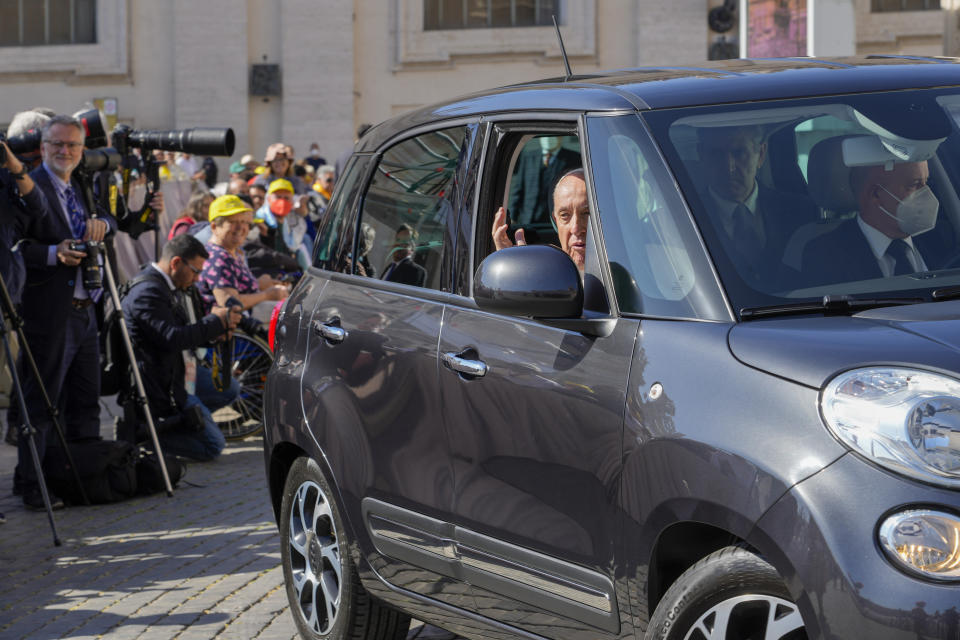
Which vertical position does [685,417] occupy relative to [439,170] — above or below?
below

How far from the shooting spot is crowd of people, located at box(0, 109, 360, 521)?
888 centimetres

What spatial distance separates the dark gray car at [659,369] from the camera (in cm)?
284

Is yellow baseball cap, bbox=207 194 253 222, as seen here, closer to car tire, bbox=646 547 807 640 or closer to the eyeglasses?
the eyeglasses

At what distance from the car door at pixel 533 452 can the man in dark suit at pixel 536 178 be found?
0.46m

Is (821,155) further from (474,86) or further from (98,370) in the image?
(474,86)

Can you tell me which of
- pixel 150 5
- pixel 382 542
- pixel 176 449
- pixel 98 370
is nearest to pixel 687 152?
pixel 382 542

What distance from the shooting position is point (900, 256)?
3.55 metres

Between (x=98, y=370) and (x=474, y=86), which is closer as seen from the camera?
(x=98, y=370)

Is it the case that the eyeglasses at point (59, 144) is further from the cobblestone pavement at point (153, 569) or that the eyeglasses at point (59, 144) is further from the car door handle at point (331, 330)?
the car door handle at point (331, 330)

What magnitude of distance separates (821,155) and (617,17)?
25089 mm

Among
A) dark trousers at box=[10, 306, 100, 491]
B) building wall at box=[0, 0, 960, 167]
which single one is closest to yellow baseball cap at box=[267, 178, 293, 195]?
dark trousers at box=[10, 306, 100, 491]

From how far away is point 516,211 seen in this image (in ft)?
16.1

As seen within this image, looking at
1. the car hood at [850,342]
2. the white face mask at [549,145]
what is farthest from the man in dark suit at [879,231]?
the white face mask at [549,145]

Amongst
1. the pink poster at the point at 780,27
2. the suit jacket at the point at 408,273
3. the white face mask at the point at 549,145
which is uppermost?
the pink poster at the point at 780,27
